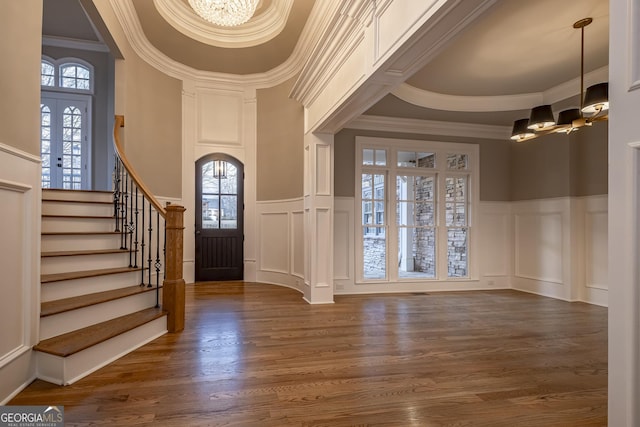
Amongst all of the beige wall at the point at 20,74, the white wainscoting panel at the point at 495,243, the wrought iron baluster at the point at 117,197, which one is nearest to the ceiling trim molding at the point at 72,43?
the wrought iron baluster at the point at 117,197

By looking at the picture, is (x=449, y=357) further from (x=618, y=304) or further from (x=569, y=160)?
(x=569, y=160)

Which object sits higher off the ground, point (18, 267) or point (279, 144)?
point (279, 144)

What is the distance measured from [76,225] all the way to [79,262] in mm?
596

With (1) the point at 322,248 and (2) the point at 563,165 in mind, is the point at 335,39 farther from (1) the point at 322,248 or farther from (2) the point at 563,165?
(2) the point at 563,165

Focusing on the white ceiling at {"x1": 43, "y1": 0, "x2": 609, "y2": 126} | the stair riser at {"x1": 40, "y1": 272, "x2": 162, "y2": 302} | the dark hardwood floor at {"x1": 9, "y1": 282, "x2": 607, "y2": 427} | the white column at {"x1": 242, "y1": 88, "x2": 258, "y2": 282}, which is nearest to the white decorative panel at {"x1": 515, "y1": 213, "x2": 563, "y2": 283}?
the dark hardwood floor at {"x1": 9, "y1": 282, "x2": 607, "y2": 427}

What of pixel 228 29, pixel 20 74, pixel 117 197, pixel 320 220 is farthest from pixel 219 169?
pixel 20 74

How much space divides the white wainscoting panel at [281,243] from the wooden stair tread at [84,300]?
261 centimetres

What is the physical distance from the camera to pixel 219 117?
6215 mm

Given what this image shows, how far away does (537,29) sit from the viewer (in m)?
3.30

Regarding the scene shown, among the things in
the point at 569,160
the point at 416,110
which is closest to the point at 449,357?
the point at 416,110

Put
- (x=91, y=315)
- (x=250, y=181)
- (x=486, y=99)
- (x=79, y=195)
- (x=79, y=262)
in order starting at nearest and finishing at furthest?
(x=91, y=315) → (x=79, y=262) → (x=79, y=195) → (x=486, y=99) → (x=250, y=181)

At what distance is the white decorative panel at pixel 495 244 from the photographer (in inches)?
230

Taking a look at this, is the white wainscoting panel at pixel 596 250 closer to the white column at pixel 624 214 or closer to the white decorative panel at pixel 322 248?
the white decorative panel at pixel 322 248

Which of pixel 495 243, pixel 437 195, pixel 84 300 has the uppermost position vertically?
pixel 437 195
